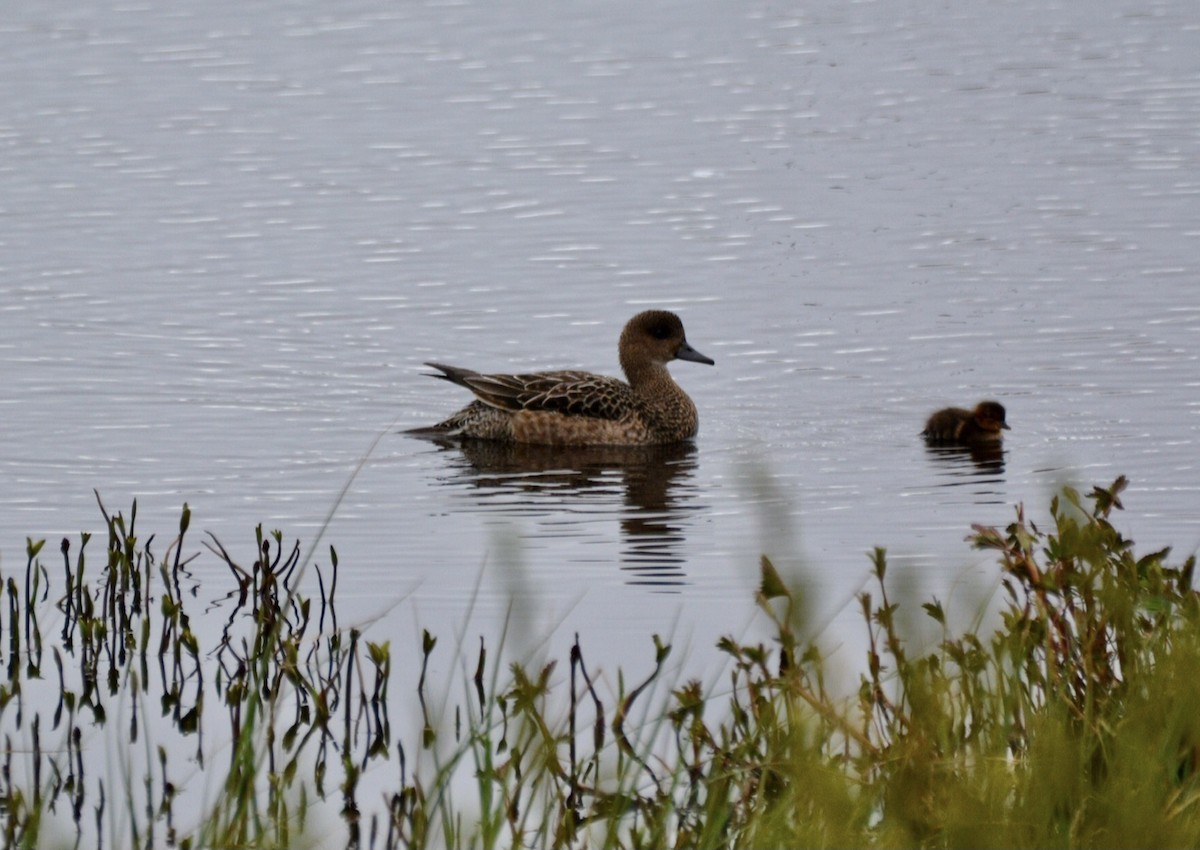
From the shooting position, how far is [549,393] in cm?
1149

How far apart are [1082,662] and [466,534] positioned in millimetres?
4268

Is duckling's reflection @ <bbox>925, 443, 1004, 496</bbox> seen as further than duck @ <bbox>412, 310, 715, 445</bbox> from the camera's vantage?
No

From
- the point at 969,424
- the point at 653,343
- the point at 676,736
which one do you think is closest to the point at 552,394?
the point at 653,343

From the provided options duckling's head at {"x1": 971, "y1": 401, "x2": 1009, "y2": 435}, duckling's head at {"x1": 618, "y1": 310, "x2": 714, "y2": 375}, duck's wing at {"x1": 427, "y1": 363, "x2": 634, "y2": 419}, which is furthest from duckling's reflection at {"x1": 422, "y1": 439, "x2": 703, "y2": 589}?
duckling's head at {"x1": 971, "y1": 401, "x2": 1009, "y2": 435}

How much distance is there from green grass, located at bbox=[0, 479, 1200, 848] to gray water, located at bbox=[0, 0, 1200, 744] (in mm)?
273

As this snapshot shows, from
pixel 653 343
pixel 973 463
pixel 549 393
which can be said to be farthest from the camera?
pixel 653 343

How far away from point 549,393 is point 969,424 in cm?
215

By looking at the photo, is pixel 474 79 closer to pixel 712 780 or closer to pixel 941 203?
pixel 941 203

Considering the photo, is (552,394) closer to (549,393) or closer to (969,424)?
(549,393)

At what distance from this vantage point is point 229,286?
1463 cm

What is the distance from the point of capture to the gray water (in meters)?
9.18

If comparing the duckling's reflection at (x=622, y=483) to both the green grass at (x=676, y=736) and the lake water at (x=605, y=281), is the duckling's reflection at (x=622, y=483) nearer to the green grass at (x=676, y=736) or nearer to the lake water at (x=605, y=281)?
the lake water at (x=605, y=281)

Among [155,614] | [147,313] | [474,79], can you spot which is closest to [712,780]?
[155,614]

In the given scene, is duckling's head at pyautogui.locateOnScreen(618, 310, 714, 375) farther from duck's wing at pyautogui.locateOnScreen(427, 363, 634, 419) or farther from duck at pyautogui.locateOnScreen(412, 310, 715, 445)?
duck's wing at pyautogui.locateOnScreen(427, 363, 634, 419)
